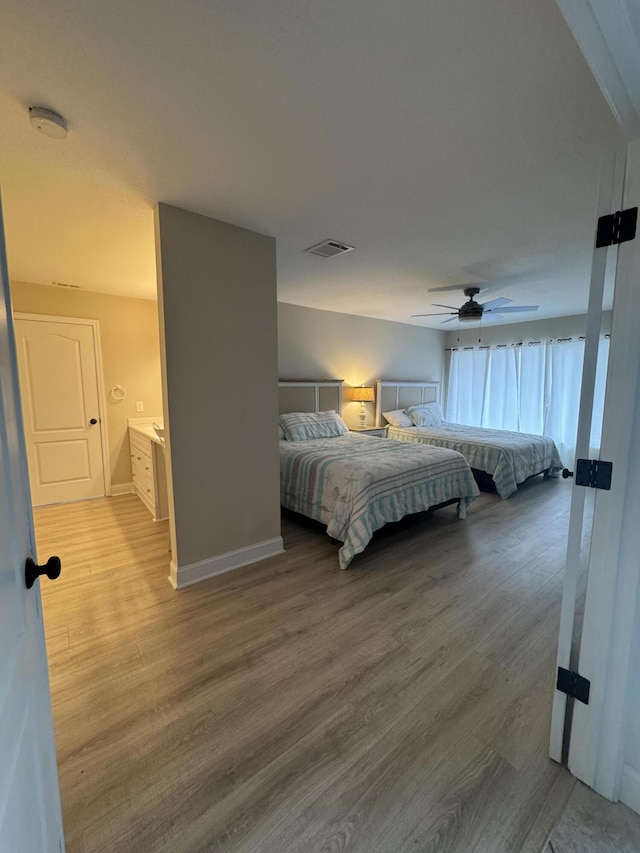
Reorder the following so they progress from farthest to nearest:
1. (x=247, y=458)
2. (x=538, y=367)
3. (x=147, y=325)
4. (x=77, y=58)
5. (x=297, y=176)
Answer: (x=538, y=367) → (x=147, y=325) → (x=247, y=458) → (x=297, y=176) → (x=77, y=58)

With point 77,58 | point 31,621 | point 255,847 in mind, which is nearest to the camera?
point 31,621

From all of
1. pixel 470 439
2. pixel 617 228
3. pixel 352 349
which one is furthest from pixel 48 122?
pixel 470 439

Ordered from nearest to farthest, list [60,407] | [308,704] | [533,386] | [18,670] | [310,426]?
[18,670], [308,704], [60,407], [310,426], [533,386]

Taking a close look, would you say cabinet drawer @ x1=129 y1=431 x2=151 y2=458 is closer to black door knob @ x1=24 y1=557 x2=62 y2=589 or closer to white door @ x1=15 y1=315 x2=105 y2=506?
white door @ x1=15 y1=315 x2=105 y2=506

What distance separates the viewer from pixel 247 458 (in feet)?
8.70

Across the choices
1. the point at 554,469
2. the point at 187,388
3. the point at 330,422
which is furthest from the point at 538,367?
the point at 187,388

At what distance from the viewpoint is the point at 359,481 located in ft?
9.19

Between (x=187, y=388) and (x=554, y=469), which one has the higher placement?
(x=187, y=388)

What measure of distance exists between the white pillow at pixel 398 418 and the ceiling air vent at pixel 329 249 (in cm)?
328

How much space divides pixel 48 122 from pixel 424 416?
217 inches

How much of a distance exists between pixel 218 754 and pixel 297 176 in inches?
105

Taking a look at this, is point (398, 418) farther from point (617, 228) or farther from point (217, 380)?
point (617, 228)

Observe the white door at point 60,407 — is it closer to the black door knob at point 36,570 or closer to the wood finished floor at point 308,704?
the wood finished floor at point 308,704

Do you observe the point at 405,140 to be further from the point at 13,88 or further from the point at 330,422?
the point at 330,422
